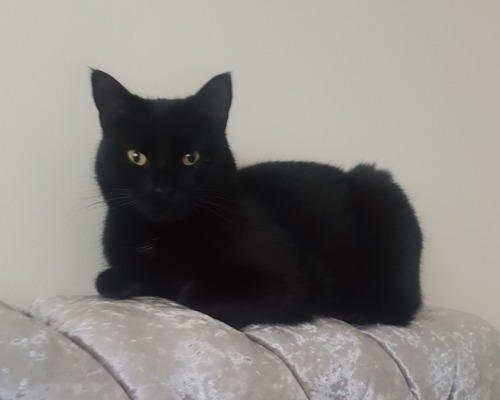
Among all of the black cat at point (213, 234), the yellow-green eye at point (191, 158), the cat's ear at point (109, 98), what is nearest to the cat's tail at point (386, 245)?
the black cat at point (213, 234)

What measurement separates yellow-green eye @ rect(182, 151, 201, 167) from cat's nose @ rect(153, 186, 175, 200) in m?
0.06

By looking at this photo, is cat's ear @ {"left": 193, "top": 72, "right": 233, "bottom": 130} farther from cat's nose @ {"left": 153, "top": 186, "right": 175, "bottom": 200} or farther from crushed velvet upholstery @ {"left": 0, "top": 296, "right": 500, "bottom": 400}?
crushed velvet upholstery @ {"left": 0, "top": 296, "right": 500, "bottom": 400}

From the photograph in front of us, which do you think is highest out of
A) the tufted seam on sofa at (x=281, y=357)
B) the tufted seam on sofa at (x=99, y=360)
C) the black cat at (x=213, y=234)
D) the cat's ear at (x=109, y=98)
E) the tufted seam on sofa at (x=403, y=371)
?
the cat's ear at (x=109, y=98)

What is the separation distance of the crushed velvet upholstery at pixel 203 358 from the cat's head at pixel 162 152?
155 mm

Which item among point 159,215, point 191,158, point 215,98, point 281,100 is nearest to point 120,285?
point 159,215

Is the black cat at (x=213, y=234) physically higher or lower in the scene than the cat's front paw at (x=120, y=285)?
higher

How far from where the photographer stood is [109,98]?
0.86 m

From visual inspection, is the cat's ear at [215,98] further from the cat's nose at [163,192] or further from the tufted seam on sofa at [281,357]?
the tufted seam on sofa at [281,357]

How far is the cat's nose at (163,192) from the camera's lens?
81 centimetres

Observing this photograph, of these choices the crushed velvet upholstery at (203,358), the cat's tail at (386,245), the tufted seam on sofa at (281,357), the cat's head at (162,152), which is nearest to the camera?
the crushed velvet upholstery at (203,358)

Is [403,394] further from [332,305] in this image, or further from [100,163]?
Result: [100,163]

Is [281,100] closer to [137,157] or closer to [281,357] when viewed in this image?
[137,157]

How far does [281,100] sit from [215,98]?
1.07ft

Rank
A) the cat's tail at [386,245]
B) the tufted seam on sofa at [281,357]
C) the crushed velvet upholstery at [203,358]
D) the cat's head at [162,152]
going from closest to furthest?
the crushed velvet upholstery at [203,358]
the tufted seam on sofa at [281,357]
the cat's head at [162,152]
the cat's tail at [386,245]
